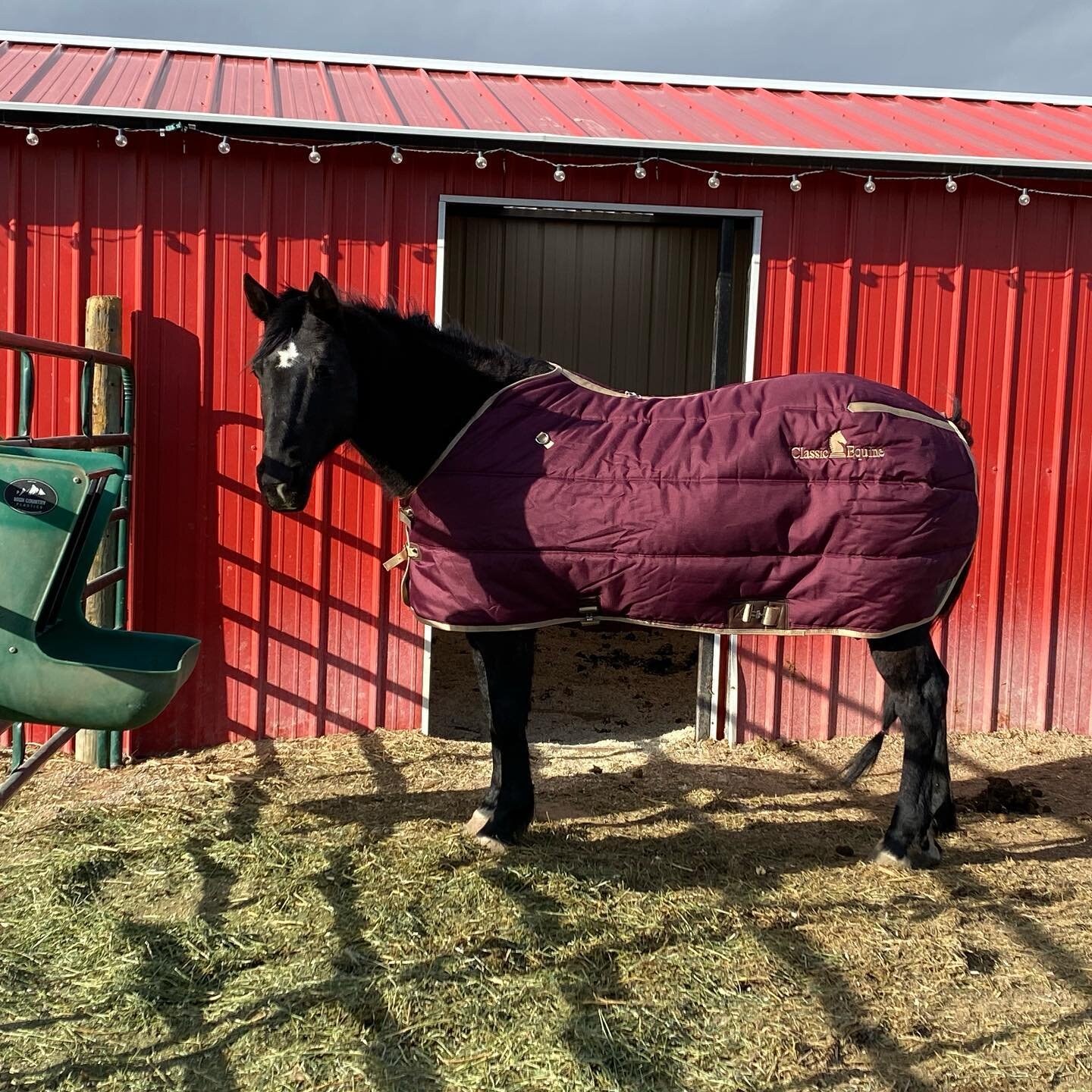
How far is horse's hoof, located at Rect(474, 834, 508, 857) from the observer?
3484 mm

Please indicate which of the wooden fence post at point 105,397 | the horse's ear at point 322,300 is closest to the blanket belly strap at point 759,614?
the horse's ear at point 322,300

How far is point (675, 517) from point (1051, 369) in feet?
9.35

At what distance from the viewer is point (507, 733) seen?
3.61m

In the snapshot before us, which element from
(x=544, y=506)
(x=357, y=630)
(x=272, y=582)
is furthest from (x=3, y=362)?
(x=544, y=506)

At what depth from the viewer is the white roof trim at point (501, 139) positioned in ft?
13.6

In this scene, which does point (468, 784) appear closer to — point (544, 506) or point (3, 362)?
point (544, 506)

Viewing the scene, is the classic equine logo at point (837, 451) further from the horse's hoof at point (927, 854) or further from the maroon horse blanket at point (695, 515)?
the horse's hoof at point (927, 854)

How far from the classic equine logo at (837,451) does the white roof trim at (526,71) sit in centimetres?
359

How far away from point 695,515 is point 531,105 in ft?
9.72

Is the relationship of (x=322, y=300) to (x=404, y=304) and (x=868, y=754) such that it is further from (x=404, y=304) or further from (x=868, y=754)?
(x=868, y=754)

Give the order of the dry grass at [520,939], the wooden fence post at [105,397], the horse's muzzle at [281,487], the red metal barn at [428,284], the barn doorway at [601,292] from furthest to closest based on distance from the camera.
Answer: the barn doorway at [601,292]
the red metal barn at [428,284]
the wooden fence post at [105,397]
the horse's muzzle at [281,487]
the dry grass at [520,939]

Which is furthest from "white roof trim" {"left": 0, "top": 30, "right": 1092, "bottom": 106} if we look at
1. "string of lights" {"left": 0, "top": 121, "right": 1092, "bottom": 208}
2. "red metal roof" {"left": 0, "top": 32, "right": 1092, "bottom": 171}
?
"string of lights" {"left": 0, "top": 121, "right": 1092, "bottom": 208}

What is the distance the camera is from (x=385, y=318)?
11.1 ft

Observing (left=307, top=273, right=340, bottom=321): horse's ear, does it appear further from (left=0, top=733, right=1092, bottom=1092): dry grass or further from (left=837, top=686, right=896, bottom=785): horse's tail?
(left=837, top=686, right=896, bottom=785): horse's tail
